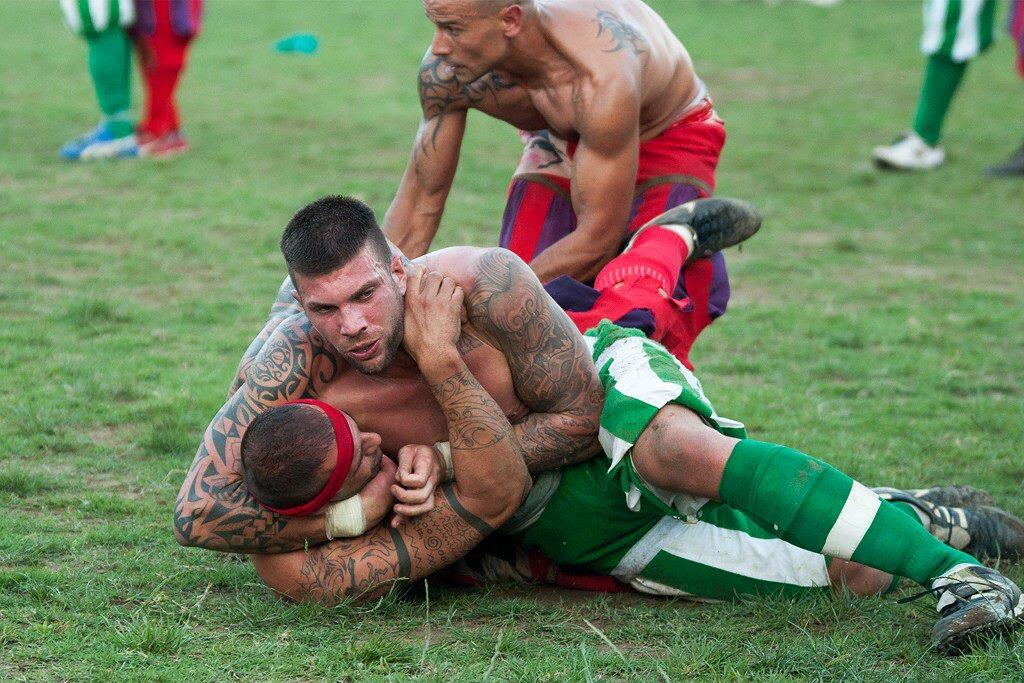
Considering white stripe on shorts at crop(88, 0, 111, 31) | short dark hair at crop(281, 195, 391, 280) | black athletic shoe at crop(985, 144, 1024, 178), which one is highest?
short dark hair at crop(281, 195, 391, 280)

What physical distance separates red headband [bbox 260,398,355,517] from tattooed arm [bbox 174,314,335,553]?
7cm

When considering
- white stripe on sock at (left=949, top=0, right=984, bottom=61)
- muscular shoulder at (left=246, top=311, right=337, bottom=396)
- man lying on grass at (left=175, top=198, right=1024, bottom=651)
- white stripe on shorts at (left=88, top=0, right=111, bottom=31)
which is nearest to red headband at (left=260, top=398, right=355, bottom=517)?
man lying on grass at (left=175, top=198, right=1024, bottom=651)

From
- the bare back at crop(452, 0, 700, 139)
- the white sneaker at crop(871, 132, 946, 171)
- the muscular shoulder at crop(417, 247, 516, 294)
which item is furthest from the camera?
the white sneaker at crop(871, 132, 946, 171)

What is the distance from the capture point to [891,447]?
5004mm

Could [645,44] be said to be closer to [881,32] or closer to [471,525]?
[471,525]

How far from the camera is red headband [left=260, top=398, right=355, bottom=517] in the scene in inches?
133

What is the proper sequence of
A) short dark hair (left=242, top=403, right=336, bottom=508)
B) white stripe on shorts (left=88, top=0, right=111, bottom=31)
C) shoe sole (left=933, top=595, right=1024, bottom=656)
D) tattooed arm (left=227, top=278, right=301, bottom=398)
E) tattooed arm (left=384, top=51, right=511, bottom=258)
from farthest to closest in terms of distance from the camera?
white stripe on shorts (left=88, top=0, right=111, bottom=31) → tattooed arm (left=384, top=51, right=511, bottom=258) → tattooed arm (left=227, top=278, right=301, bottom=398) → short dark hair (left=242, top=403, right=336, bottom=508) → shoe sole (left=933, top=595, right=1024, bottom=656)

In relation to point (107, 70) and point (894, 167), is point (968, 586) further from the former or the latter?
point (107, 70)

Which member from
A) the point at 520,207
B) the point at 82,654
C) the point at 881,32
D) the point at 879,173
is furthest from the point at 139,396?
the point at 881,32

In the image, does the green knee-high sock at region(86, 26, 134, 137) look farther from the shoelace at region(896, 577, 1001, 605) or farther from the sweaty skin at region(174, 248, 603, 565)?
the shoelace at region(896, 577, 1001, 605)

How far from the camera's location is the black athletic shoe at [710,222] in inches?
197

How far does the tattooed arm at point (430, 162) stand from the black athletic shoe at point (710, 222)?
0.84 m

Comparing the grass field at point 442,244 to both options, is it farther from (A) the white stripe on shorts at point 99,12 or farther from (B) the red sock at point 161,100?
(A) the white stripe on shorts at point 99,12

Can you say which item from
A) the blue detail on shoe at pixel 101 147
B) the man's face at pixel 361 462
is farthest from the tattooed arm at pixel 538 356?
the blue detail on shoe at pixel 101 147
